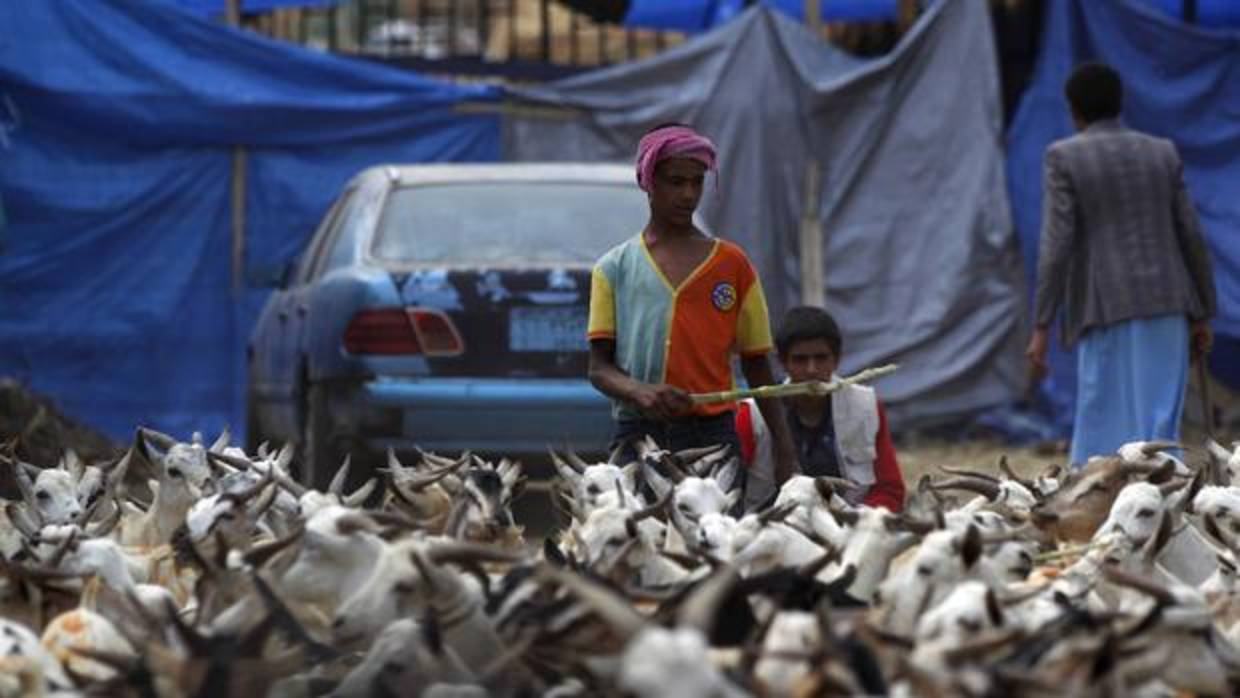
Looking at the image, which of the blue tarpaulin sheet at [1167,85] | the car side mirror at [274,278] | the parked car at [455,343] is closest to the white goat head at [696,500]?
the parked car at [455,343]

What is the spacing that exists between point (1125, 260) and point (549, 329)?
2197 millimetres

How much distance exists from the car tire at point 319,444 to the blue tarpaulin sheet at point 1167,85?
5678mm

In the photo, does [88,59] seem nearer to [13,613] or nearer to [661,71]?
[661,71]

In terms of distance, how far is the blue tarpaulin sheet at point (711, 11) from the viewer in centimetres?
1603

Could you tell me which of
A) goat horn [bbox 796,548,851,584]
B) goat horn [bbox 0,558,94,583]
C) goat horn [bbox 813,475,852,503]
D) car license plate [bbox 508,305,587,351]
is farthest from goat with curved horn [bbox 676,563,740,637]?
car license plate [bbox 508,305,587,351]

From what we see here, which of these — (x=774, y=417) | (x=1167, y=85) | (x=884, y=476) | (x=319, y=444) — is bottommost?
(x=319, y=444)

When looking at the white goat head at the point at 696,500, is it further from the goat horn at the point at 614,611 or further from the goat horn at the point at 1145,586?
the goat horn at the point at 614,611

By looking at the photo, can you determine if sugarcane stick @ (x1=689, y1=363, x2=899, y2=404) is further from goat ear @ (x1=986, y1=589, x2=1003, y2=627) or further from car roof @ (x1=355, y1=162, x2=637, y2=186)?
car roof @ (x1=355, y1=162, x2=637, y2=186)

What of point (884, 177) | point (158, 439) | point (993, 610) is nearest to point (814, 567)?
point (993, 610)

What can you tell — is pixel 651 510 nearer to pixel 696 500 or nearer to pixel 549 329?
pixel 696 500

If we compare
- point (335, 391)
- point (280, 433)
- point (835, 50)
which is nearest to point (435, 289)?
point (335, 391)

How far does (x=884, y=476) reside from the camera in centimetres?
739

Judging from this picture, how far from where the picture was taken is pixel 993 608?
4492 millimetres

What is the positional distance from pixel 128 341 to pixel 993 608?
10.0 m
